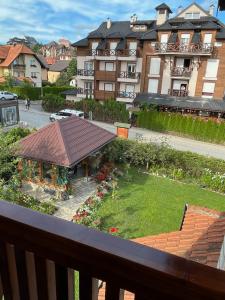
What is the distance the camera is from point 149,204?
1147 centimetres

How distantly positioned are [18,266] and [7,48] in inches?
2008

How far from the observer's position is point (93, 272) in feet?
3.30

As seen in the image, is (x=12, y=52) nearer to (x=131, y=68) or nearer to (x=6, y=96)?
(x=6, y=96)

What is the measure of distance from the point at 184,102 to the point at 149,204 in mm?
16623

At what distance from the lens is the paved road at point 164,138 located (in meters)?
20.0

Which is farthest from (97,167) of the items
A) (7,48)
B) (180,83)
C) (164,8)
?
(7,48)

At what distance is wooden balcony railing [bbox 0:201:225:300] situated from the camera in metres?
0.85

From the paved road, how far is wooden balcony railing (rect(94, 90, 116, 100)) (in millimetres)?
5278

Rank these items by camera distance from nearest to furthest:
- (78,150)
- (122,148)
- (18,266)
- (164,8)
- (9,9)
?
(18,266), (9,9), (78,150), (122,148), (164,8)

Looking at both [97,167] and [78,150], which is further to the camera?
[97,167]

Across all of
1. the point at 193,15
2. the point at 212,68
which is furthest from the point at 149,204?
the point at 193,15

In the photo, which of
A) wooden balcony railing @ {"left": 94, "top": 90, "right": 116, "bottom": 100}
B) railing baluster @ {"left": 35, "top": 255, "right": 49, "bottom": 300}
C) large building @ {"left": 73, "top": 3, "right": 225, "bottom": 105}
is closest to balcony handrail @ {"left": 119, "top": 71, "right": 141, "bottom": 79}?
large building @ {"left": 73, "top": 3, "right": 225, "bottom": 105}

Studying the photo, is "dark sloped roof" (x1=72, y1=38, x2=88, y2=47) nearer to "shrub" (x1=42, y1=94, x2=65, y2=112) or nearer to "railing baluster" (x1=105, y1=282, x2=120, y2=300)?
"shrub" (x1=42, y1=94, x2=65, y2=112)

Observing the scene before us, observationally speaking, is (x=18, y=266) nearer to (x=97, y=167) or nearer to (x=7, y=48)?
(x=97, y=167)
